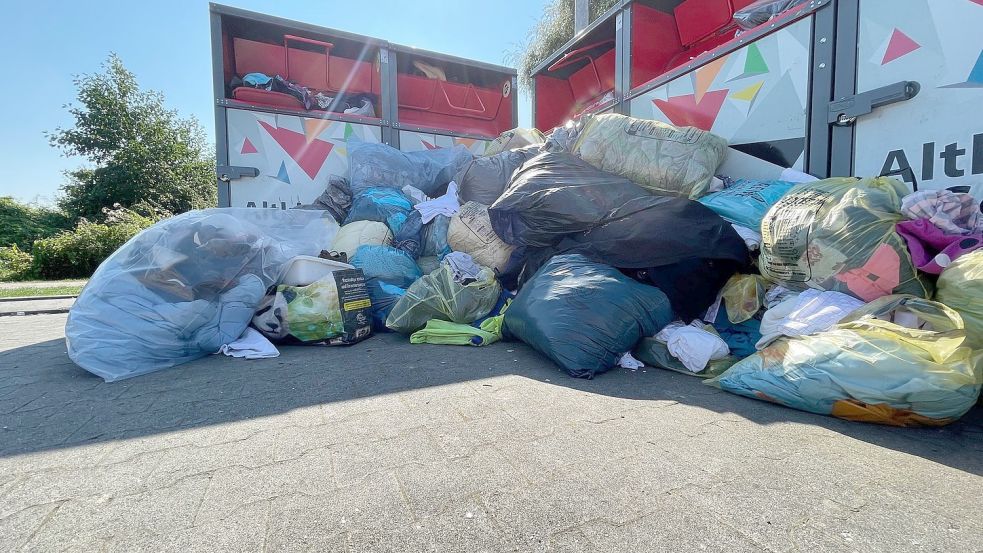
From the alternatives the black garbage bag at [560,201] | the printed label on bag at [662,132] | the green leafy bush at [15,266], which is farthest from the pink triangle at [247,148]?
the green leafy bush at [15,266]

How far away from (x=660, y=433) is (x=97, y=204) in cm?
2372

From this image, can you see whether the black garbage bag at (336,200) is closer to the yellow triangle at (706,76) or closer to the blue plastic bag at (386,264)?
the blue plastic bag at (386,264)

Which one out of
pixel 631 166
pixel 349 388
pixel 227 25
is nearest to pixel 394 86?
pixel 227 25

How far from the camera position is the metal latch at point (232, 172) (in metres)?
3.54

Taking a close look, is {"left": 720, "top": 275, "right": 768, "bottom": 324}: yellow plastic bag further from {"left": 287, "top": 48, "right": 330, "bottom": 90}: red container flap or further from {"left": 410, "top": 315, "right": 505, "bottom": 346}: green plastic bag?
{"left": 287, "top": 48, "right": 330, "bottom": 90}: red container flap

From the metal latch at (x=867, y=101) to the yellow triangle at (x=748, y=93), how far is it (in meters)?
0.45

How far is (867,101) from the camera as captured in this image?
201cm

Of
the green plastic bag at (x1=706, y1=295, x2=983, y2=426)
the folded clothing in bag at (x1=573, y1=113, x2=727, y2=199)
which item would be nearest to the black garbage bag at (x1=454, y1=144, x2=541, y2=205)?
the folded clothing in bag at (x1=573, y1=113, x2=727, y2=199)

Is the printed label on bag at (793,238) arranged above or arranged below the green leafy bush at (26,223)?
below

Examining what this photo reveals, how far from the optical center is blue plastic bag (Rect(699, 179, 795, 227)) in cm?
221

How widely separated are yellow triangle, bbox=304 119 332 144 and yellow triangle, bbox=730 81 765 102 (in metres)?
3.23

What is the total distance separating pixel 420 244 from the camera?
11.0 feet

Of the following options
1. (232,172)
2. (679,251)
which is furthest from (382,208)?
(679,251)

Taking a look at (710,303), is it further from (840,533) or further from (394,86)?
(394,86)
